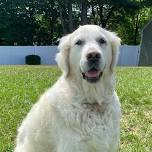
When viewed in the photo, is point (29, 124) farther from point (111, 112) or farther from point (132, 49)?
point (132, 49)

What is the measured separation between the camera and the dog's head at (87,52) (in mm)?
4277

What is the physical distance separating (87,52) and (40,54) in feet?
115

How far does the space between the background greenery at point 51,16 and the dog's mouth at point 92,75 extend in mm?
38785

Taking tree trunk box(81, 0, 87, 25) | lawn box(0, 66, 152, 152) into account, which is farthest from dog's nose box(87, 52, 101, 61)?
tree trunk box(81, 0, 87, 25)

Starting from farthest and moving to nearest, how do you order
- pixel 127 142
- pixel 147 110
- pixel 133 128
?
pixel 147 110 → pixel 133 128 → pixel 127 142

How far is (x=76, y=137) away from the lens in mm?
4199

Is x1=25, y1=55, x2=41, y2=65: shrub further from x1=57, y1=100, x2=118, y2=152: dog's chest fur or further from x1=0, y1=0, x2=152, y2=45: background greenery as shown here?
x1=57, y1=100, x2=118, y2=152: dog's chest fur

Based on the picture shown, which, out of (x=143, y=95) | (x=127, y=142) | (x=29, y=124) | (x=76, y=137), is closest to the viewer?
(x=76, y=137)

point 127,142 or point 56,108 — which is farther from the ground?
point 56,108

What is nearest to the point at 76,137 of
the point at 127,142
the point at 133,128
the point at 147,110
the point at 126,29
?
the point at 127,142

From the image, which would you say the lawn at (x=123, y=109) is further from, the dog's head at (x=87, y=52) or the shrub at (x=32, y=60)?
the shrub at (x=32, y=60)

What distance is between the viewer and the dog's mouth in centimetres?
432

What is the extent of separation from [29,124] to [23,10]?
135 ft

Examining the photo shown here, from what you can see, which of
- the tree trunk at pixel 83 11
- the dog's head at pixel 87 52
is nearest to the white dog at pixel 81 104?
the dog's head at pixel 87 52
